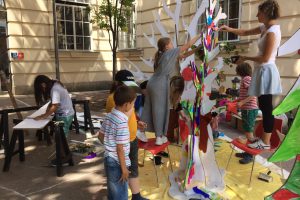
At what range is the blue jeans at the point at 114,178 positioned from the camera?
8.27 feet

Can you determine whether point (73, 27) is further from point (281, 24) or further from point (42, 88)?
point (281, 24)

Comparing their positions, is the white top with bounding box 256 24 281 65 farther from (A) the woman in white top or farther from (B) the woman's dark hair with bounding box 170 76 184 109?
(B) the woman's dark hair with bounding box 170 76 184 109

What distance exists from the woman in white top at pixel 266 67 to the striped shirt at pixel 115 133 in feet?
5.12

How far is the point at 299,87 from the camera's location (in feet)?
5.74

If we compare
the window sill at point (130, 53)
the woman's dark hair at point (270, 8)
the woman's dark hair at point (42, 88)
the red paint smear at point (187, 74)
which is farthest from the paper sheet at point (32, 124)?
the window sill at point (130, 53)

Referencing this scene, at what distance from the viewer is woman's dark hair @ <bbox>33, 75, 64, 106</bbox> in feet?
14.1

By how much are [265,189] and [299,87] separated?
1870 mm

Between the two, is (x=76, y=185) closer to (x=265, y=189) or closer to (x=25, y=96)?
(x=265, y=189)

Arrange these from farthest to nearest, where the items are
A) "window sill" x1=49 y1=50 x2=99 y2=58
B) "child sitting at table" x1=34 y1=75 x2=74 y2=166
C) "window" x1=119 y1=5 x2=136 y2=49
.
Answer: "window" x1=119 y1=5 x2=136 y2=49 → "window sill" x1=49 y1=50 x2=99 y2=58 → "child sitting at table" x1=34 y1=75 x2=74 y2=166

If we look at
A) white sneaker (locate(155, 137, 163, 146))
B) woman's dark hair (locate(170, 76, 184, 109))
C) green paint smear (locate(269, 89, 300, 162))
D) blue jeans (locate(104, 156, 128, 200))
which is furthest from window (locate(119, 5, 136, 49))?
green paint smear (locate(269, 89, 300, 162))

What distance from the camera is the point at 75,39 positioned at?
454 inches

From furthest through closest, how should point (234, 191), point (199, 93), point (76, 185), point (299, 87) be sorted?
1. point (76, 185)
2. point (234, 191)
3. point (199, 93)
4. point (299, 87)

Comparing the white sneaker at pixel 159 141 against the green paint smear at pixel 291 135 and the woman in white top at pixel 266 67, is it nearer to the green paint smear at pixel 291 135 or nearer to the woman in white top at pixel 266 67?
the woman in white top at pixel 266 67

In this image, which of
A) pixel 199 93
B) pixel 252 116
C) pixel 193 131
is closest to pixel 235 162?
pixel 252 116
